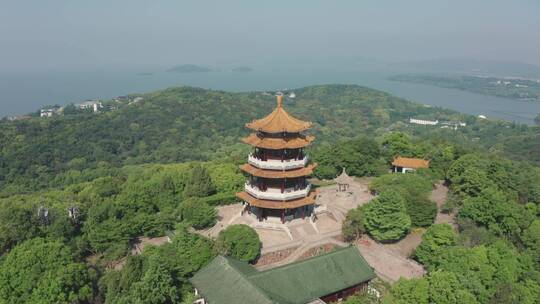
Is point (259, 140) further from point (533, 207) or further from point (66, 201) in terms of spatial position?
point (533, 207)

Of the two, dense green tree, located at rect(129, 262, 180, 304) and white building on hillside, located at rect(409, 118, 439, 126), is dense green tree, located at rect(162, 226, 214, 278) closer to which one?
dense green tree, located at rect(129, 262, 180, 304)

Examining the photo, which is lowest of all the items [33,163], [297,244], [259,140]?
[33,163]

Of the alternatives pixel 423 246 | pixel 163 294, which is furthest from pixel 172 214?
pixel 423 246

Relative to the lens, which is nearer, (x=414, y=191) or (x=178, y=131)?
(x=414, y=191)

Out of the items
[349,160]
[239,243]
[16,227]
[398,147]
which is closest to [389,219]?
[239,243]

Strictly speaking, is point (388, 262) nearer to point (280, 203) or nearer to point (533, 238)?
point (280, 203)

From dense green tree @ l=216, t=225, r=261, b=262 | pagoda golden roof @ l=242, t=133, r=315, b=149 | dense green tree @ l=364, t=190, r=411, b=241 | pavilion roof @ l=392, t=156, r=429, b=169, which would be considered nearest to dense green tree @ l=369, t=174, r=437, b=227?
dense green tree @ l=364, t=190, r=411, b=241
